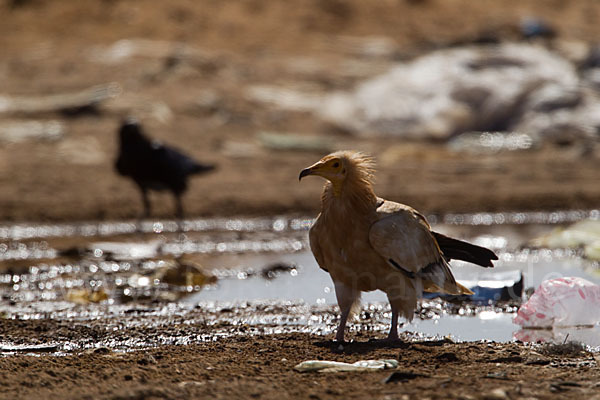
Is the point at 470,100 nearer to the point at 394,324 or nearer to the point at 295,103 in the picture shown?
the point at 295,103

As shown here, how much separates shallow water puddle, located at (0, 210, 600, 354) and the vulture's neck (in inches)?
45.6

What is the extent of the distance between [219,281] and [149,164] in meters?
3.61

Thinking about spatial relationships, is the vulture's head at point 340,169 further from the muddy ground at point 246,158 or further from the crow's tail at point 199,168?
the crow's tail at point 199,168

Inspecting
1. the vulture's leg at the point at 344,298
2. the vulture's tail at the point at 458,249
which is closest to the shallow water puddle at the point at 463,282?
the vulture's tail at the point at 458,249

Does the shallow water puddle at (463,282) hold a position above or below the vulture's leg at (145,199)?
below

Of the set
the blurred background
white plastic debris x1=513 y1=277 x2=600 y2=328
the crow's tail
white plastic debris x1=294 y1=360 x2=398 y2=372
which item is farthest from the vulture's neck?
the blurred background

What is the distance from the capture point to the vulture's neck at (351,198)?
5.69m

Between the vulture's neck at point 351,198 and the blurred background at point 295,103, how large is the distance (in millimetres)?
8000

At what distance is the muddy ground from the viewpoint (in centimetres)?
484

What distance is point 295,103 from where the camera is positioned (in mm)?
22000

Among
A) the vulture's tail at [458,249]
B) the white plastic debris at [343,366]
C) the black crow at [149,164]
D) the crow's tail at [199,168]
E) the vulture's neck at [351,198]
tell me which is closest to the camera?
the white plastic debris at [343,366]

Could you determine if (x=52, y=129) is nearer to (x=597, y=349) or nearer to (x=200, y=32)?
(x=200, y=32)

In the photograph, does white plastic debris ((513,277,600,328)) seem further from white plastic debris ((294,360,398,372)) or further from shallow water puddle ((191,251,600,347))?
white plastic debris ((294,360,398,372))

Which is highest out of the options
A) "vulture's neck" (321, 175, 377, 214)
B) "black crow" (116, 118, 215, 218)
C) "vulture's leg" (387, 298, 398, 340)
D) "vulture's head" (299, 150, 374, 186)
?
"black crow" (116, 118, 215, 218)
